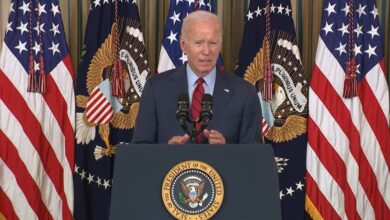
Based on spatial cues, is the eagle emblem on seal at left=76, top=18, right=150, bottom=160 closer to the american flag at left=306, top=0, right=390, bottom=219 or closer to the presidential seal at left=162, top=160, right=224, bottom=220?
the american flag at left=306, top=0, right=390, bottom=219

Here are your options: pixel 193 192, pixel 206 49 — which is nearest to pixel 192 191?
pixel 193 192

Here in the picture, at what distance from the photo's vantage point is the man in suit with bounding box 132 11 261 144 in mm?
2172

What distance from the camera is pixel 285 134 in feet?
13.9

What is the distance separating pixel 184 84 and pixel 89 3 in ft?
8.11

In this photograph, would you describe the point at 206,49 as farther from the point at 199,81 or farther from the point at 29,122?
the point at 29,122

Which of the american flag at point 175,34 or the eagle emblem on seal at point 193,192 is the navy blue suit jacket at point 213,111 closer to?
the eagle emblem on seal at point 193,192

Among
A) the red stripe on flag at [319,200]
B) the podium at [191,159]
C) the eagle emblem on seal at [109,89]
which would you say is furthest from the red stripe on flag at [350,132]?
the podium at [191,159]

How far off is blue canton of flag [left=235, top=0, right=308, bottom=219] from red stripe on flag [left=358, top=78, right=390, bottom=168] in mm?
451

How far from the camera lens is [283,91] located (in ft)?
13.8

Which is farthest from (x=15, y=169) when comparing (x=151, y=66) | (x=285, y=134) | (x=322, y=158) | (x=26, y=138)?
(x=322, y=158)

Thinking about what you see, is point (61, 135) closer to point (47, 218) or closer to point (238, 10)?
point (47, 218)

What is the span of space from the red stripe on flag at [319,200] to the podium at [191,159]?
8.82 feet

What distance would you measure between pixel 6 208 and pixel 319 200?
7.49 feet

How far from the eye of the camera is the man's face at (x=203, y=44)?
7.20 feet
